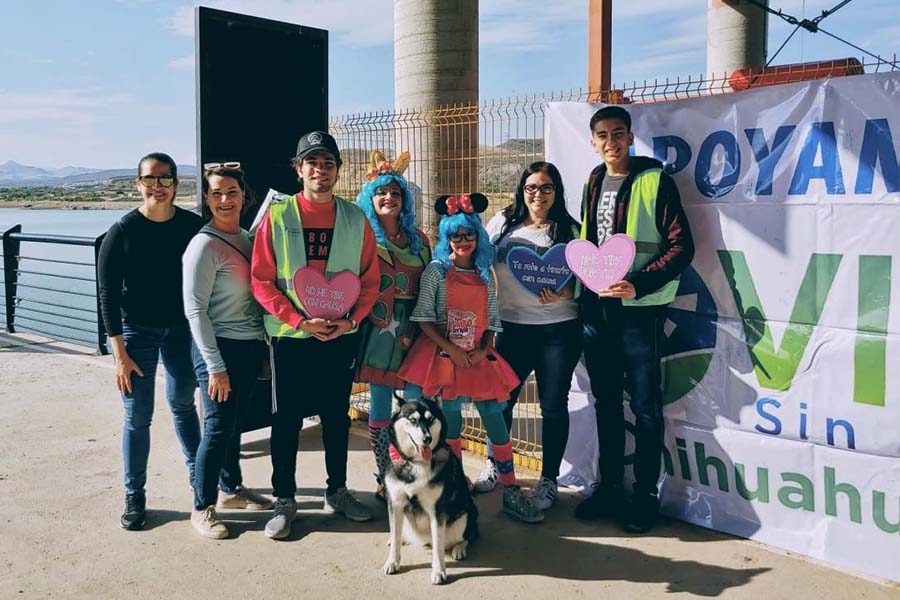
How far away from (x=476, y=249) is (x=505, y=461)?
131cm

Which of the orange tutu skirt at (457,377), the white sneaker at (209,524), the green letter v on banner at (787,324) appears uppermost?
the green letter v on banner at (787,324)

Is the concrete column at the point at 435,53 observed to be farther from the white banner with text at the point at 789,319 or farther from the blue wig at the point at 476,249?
the white banner with text at the point at 789,319

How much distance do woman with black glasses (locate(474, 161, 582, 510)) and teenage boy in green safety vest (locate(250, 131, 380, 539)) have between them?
85cm

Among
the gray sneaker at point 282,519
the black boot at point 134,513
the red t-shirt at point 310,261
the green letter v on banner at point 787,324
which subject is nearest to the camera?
the green letter v on banner at point 787,324

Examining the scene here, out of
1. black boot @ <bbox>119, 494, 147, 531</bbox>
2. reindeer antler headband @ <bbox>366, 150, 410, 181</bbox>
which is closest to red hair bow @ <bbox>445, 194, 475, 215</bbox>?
reindeer antler headband @ <bbox>366, 150, 410, 181</bbox>

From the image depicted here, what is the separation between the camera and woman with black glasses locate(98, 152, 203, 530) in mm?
4184

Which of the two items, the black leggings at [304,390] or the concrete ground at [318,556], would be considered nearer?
the concrete ground at [318,556]

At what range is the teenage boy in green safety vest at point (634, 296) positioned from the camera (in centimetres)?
422

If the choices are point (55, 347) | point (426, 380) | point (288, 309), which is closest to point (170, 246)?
point (288, 309)

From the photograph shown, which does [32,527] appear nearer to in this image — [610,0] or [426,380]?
[426,380]

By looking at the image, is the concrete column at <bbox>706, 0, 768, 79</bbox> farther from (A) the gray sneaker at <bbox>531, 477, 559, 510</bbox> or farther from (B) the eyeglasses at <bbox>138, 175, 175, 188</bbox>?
(B) the eyeglasses at <bbox>138, 175, 175, 188</bbox>

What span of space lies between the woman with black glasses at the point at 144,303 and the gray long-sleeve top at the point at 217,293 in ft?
0.81

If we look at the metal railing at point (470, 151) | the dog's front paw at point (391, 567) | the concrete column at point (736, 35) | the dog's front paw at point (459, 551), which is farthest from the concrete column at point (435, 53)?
the concrete column at point (736, 35)

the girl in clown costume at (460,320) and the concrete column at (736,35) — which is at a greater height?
the concrete column at (736,35)
